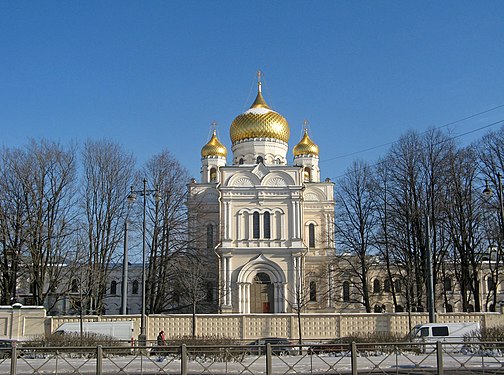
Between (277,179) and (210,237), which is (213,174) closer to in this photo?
(210,237)

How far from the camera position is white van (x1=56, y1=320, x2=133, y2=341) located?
26016mm

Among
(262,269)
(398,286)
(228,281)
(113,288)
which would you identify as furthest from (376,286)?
(113,288)

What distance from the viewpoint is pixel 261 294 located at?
42.3 m

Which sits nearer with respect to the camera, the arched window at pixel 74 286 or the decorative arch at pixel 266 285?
the arched window at pixel 74 286

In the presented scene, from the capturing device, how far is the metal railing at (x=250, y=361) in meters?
14.0

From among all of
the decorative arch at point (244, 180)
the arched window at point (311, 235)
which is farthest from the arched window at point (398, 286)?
the decorative arch at point (244, 180)

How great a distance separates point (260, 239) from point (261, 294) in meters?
3.95

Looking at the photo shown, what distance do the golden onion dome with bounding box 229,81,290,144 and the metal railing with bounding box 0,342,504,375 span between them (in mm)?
33386

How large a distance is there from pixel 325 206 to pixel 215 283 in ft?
40.0

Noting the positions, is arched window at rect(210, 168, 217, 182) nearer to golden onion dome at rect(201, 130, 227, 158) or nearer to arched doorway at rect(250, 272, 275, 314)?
golden onion dome at rect(201, 130, 227, 158)

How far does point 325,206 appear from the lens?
50156 mm

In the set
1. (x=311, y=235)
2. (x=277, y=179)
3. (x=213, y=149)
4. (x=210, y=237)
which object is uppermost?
(x=213, y=149)

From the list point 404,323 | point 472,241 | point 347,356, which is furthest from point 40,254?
point 472,241

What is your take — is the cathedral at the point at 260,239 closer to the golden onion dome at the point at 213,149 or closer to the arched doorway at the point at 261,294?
the arched doorway at the point at 261,294
